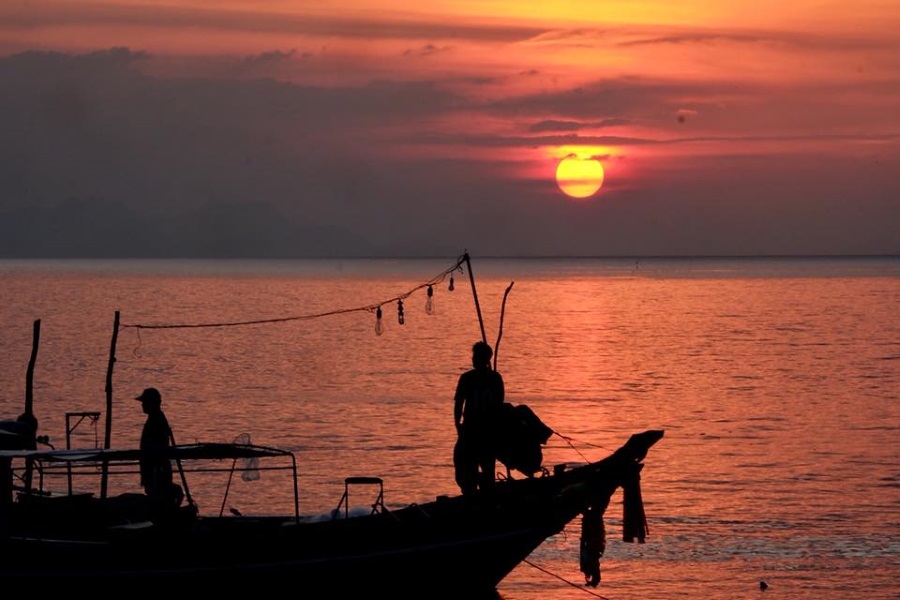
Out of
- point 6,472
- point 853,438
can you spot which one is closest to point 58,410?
point 853,438

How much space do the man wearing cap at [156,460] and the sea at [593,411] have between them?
142 inches

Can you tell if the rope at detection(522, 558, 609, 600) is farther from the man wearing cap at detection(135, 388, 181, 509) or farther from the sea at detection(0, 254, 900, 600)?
the man wearing cap at detection(135, 388, 181, 509)

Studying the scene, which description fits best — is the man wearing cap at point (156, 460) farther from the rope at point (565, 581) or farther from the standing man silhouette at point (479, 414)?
the rope at point (565, 581)

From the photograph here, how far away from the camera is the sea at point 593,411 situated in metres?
21.9

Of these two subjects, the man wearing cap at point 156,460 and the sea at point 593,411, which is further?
the sea at point 593,411

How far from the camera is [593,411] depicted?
42281mm

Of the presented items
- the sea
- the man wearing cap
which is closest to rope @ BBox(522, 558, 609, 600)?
the sea

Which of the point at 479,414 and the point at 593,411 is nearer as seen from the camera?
the point at 479,414

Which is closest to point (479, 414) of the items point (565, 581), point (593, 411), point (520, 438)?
point (520, 438)

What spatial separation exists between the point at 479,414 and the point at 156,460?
4286mm

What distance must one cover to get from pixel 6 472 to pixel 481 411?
606 centimetres

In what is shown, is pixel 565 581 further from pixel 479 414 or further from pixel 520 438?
pixel 479 414

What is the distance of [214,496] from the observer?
26.9m

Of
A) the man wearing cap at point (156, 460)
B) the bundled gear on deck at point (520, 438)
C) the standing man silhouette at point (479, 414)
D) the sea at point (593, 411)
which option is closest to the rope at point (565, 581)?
the sea at point (593, 411)
